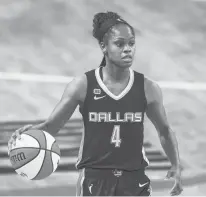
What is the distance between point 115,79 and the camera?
411cm

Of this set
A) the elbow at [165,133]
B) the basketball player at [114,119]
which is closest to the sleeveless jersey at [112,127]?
the basketball player at [114,119]

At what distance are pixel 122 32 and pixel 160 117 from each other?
2.30 ft

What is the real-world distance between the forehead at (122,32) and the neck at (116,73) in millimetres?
223

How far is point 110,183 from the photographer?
389 centimetres

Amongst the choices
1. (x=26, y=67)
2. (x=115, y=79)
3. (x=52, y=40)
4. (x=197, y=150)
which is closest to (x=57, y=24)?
(x=52, y=40)

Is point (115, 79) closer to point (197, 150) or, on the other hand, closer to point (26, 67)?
point (197, 150)

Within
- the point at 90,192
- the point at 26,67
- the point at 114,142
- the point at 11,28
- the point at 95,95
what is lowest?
the point at 90,192

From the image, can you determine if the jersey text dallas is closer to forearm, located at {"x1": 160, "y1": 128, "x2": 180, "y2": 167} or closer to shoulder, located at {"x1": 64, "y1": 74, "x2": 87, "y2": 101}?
shoulder, located at {"x1": 64, "y1": 74, "x2": 87, "y2": 101}

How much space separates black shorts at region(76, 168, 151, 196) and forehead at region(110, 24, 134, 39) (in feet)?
3.21

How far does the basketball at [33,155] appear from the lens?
13.5 feet

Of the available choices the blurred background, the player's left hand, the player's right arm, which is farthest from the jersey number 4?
the blurred background

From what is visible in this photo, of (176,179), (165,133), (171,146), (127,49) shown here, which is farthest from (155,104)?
(176,179)

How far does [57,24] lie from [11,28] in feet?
2.44

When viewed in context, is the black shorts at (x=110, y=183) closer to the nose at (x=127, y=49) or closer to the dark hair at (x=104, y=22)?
the nose at (x=127, y=49)
